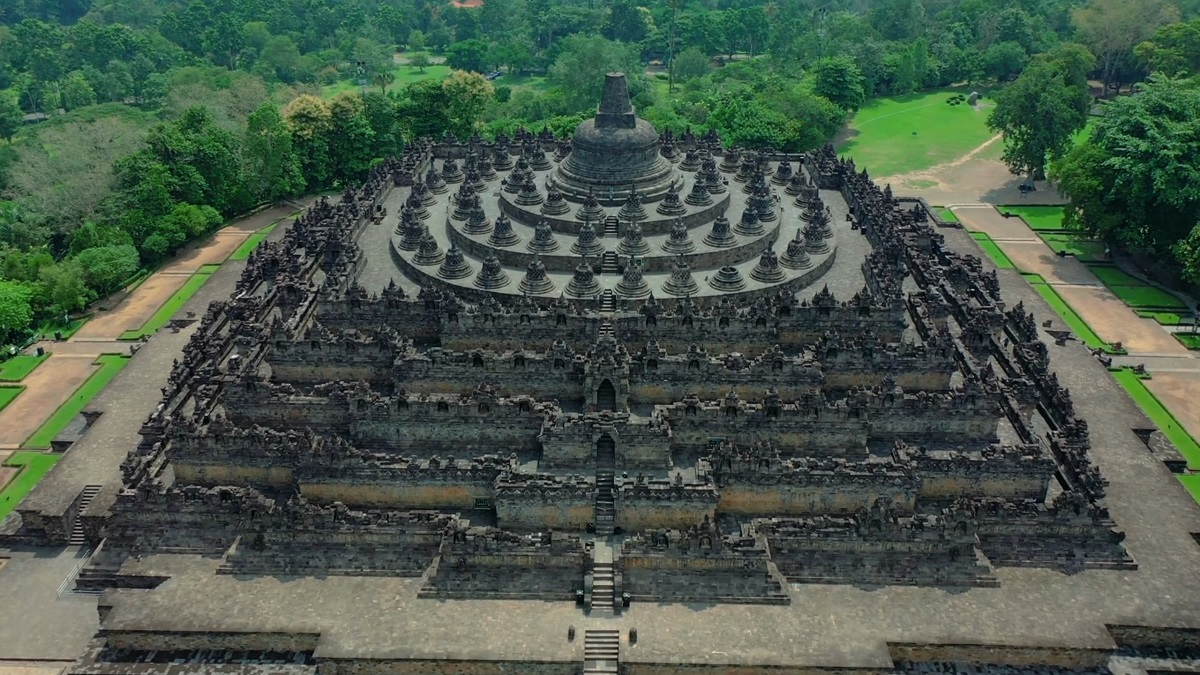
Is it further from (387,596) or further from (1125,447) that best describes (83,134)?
(1125,447)

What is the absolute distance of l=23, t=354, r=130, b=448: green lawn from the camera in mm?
42188

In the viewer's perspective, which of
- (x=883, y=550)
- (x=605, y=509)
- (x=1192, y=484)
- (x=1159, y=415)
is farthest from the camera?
(x=1159, y=415)

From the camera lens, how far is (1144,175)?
55.6 meters

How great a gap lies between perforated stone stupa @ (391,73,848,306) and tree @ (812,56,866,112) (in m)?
36.3

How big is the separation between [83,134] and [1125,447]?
75.3m

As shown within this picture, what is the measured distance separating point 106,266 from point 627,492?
135 feet

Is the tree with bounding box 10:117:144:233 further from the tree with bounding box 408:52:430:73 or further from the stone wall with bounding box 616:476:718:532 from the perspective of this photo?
the tree with bounding box 408:52:430:73

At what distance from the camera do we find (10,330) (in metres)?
50.8

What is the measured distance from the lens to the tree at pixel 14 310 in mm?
49500

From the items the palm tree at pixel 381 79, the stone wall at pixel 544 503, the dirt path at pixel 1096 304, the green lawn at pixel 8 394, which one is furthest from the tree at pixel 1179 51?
the green lawn at pixel 8 394

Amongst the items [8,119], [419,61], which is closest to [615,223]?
[8,119]

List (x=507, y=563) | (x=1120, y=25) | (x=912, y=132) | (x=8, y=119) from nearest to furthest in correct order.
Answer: (x=507, y=563)
(x=8, y=119)
(x=912, y=132)
(x=1120, y=25)

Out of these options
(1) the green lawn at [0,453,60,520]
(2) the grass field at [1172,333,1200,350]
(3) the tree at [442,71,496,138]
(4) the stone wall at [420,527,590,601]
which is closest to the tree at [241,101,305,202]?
(3) the tree at [442,71,496,138]

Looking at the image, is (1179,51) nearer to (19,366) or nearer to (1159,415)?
(1159,415)
